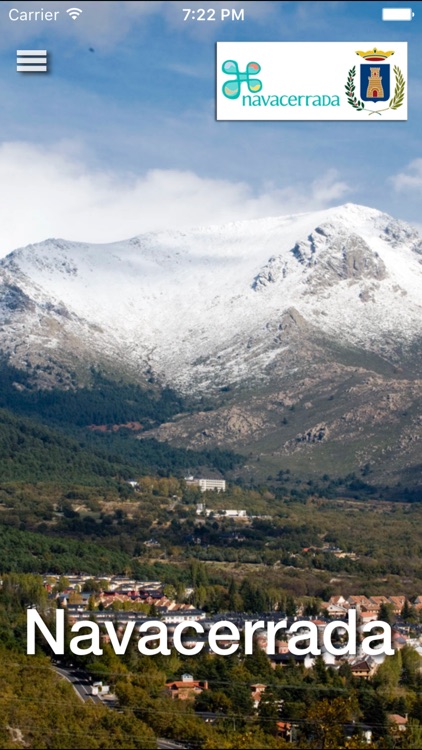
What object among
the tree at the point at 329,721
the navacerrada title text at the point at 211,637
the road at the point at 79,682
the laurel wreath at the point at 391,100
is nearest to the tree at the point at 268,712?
the tree at the point at 329,721

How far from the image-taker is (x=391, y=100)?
80.9 meters

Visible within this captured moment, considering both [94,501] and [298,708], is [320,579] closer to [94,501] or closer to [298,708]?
[94,501]

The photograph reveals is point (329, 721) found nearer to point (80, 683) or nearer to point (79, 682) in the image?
point (80, 683)

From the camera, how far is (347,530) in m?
182

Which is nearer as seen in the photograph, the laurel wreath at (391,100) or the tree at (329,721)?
the tree at (329,721)

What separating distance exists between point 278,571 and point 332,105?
82280mm

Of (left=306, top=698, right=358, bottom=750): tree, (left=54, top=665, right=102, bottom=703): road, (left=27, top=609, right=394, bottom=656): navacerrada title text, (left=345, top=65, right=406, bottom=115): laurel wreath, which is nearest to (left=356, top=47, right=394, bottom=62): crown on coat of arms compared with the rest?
(left=345, top=65, right=406, bottom=115): laurel wreath

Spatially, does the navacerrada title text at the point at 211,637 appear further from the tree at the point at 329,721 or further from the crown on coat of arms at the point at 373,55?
the crown on coat of arms at the point at 373,55

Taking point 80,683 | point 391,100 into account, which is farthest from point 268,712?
point 391,100

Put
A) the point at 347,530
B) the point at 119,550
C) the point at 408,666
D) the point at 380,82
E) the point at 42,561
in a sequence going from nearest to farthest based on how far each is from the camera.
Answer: the point at 380,82, the point at 408,666, the point at 42,561, the point at 119,550, the point at 347,530

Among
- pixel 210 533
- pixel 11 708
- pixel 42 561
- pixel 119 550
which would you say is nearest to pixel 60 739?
pixel 11 708

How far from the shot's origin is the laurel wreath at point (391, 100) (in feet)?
260

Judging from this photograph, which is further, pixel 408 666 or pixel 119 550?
pixel 119 550

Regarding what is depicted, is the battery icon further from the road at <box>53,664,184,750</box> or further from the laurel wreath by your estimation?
the road at <box>53,664,184,750</box>
